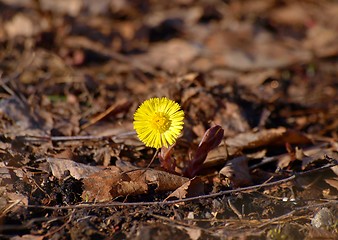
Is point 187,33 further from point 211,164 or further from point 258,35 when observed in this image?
point 211,164

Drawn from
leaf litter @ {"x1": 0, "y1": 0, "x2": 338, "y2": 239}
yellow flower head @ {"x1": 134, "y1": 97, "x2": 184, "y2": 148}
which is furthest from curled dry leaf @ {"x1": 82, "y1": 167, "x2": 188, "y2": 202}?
yellow flower head @ {"x1": 134, "y1": 97, "x2": 184, "y2": 148}

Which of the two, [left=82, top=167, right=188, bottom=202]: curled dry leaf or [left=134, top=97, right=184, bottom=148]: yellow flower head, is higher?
[left=134, top=97, right=184, bottom=148]: yellow flower head

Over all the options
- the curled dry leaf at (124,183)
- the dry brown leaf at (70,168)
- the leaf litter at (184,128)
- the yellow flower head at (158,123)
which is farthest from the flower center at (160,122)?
the dry brown leaf at (70,168)

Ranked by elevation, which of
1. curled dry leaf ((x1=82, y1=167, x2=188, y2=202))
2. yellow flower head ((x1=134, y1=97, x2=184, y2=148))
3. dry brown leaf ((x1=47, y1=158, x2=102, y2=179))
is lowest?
curled dry leaf ((x1=82, y1=167, x2=188, y2=202))

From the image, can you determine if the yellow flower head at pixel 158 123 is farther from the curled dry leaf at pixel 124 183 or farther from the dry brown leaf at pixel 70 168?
the dry brown leaf at pixel 70 168

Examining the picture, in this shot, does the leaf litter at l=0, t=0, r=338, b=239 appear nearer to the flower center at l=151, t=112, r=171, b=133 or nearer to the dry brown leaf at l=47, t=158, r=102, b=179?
the dry brown leaf at l=47, t=158, r=102, b=179

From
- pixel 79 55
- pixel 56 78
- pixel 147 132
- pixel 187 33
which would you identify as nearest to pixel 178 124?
pixel 147 132
